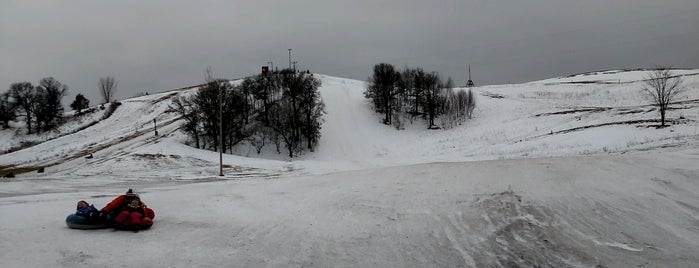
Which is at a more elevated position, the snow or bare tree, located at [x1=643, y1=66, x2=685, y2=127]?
bare tree, located at [x1=643, y1=66, x2=685, y2=127]

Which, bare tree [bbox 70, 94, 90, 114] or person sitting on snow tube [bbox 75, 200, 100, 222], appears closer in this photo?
person sitting on snow tube [bbox 75, 200, 100, 222]

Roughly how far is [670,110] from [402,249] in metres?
51.4

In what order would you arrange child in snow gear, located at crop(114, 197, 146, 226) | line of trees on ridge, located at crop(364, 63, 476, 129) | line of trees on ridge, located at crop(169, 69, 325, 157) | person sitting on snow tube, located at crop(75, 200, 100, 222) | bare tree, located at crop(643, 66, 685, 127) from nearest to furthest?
1. child in snow gear, located at crop(114, 197, 146, 226)
2. person sitting on snow tube, located at crop(75, 200, 100, 222)
3. bare tree, located at crop(643, 66, 685, 127)
4. line of trees on ridge, located at crop(169, 69, 325, 157)
5. line of trees on ridge, located at crop(364, 63, 476, 129)

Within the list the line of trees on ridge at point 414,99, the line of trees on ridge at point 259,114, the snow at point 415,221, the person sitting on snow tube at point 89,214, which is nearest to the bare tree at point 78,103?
the line of trees on ridge at point 259,114

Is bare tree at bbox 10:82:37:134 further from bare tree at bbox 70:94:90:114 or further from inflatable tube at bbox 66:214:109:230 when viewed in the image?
inflatable tube at bbox 66:214:109:230

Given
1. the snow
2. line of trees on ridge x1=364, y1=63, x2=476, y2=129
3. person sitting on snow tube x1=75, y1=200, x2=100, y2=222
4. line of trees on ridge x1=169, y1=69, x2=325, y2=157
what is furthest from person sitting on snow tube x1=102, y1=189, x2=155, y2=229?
line of trees on ridge x1=364, y1=63, x2=476, y2=129

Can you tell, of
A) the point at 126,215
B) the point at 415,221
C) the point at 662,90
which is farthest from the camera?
the point at 662,90

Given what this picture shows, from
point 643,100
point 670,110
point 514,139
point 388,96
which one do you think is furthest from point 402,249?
point 643,100

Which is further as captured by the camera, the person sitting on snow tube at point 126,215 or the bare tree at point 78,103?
the bare tree at point 78,103

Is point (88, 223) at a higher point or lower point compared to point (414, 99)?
lower

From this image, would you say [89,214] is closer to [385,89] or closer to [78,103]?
[385,89]

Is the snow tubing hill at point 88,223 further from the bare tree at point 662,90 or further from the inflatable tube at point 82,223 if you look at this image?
the bare tree at point 662,90

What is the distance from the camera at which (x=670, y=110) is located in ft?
162

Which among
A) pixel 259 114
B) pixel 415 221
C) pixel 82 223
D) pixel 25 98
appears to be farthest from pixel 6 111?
pixel 415 221
